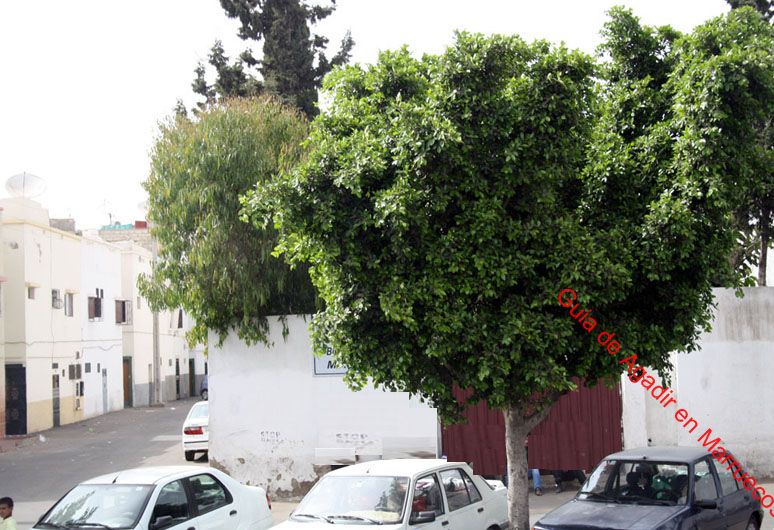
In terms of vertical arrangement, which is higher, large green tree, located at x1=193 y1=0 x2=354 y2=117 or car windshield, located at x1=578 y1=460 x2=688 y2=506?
large green tree, located at x1=193 y1=0 x2=354 y2=117

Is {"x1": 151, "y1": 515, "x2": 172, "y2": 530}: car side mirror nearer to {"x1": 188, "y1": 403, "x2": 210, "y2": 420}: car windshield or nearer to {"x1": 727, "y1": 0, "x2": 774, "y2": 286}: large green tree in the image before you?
{"x1": 188, "y1": 403, "x2": 210, "y2": 420}: car windshield

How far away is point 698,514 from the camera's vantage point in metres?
8.54

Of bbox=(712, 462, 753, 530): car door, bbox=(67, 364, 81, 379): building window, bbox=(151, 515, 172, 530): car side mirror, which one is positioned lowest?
bbox=(712, 462, 753, 530): car door

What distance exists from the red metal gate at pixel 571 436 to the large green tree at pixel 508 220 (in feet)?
16.2

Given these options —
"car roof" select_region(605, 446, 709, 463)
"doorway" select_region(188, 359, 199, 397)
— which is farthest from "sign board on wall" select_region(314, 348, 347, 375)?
"doorway" select_region(188, 359, 199, 397)

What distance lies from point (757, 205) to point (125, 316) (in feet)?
96.6

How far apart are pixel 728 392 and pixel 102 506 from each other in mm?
10397

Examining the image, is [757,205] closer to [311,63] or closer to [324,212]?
[324,212]

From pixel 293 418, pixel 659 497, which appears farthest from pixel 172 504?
pixel 293 418

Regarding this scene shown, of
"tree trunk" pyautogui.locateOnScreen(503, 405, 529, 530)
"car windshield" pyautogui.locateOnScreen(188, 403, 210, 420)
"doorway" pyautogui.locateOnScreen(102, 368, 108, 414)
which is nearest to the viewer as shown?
"tree trunk" pyautogui.locateOnScreen(503, 405, 529, 530)

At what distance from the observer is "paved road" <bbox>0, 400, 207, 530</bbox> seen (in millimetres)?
16328

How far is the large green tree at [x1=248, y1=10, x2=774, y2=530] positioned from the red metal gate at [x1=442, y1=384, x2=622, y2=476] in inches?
195

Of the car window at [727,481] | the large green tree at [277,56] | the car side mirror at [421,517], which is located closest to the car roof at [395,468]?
the car side mirror at [421,517]

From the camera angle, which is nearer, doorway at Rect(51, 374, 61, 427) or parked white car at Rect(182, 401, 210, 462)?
parked white car at Rect(182, 401, 210, 462)
